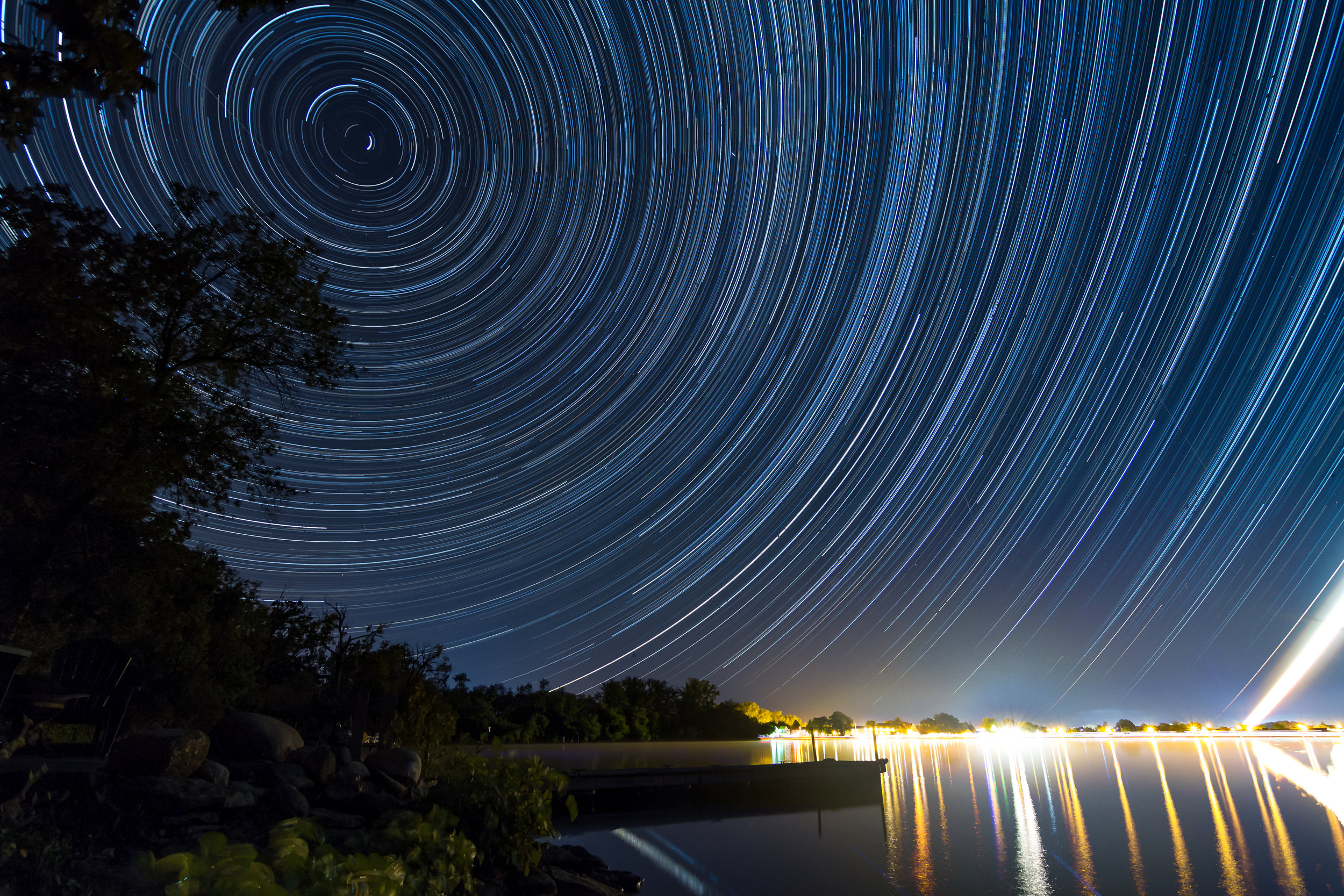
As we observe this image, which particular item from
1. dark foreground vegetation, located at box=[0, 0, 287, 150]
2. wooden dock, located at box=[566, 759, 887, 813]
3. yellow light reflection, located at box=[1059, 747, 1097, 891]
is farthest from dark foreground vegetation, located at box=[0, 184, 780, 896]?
yellow light reflection, located at box=[1059, 747, 1097, 891]

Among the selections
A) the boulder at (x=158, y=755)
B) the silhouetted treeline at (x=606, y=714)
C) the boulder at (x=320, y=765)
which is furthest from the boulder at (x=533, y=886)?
the silhouetted treeline at (x=606, y=714)

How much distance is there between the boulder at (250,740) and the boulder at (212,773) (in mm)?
2201

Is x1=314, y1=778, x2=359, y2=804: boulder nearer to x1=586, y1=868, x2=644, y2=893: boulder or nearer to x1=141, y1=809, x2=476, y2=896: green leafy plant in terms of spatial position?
x1=141, y1=809, x2=476, y2=896: green leafy plant

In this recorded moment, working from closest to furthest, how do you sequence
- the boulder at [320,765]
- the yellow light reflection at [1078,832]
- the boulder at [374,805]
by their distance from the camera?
the boulder at [374,805]
the boulder at [320,765]
the yellow light reflection at [1078,832]

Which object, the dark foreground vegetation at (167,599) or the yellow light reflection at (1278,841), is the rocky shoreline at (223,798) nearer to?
the dark foreground vegetation at (167,599)

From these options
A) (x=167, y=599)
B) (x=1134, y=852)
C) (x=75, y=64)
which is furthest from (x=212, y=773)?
(x=1134, y=852)

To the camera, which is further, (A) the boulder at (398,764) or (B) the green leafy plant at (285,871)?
(A) the boulder at (398,764)

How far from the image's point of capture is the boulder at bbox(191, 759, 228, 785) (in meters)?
11.2

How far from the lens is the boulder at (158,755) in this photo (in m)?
11.0

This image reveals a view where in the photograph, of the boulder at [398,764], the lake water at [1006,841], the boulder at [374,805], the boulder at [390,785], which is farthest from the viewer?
the lake water at [1006,841]

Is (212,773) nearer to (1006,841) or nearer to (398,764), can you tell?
(398,764)

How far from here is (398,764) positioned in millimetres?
15586

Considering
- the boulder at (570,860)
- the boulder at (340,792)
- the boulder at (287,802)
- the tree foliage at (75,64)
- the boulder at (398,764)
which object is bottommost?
the boulder at (570,860)

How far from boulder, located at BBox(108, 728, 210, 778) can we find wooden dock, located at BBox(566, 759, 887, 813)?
20.0 meters
